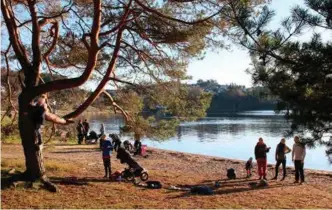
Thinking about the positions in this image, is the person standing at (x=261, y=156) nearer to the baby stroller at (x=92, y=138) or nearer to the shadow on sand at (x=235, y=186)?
the shadow on sand at (x=235, y=186)

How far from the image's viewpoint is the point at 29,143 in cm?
995

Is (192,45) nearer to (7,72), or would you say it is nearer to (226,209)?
(226,209)

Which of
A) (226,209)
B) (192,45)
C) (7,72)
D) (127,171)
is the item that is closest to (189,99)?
(192,45)

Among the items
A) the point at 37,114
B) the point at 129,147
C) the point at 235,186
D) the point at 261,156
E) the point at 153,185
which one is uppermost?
the point at 37,114

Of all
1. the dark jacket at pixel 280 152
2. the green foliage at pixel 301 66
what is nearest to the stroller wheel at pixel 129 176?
the dark jacket at pixel 280 152

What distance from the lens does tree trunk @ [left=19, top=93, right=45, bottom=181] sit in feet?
32.3

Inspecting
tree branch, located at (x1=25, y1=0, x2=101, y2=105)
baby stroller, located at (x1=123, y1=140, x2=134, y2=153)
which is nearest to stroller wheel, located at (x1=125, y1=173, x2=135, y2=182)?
tree branch, located at (x1=25, y1=0, x2=101, y2=105)

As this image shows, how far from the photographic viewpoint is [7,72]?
12531 millimetres

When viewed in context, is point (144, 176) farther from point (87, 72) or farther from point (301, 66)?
point (301, 66)

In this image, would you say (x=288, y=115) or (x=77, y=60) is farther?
(x=77, y=60)

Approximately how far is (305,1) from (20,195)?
651 centimetres

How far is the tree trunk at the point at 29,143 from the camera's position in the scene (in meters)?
9.85

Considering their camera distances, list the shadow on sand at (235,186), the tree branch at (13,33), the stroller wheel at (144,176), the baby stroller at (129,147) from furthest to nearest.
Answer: the baby stroller at (129,147)
the stroller wheel at (144,176)
the shadow on sand at (235,186)
the tree branch at (13,33)

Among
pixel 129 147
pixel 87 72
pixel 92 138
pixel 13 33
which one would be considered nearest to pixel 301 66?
pixel 87 72
